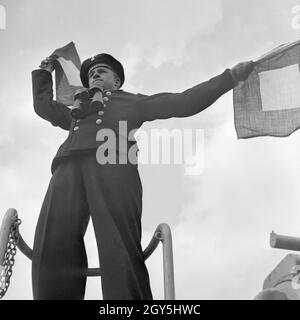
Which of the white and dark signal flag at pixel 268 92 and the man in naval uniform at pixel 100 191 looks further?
the white and dark signal flag at pixel 268 92

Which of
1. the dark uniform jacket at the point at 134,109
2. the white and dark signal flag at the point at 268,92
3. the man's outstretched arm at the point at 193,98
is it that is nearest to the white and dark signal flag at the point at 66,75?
the dark uniform jacket at the point at 134,109

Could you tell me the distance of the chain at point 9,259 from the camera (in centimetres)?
265

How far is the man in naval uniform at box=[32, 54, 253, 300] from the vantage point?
2.69 m

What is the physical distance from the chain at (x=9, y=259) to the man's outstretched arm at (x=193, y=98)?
89cm

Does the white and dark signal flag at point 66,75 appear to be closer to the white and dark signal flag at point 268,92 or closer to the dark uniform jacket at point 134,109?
the dark uniform jacket at point 134,109

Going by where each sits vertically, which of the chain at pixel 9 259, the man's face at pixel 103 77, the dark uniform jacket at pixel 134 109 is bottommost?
the chain at pixel 9 259

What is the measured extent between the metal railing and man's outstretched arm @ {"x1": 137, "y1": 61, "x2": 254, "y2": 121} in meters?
0.69

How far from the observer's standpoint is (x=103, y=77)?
342cm

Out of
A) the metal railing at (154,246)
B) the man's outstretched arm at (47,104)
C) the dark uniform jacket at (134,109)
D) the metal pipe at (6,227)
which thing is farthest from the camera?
the man's outstretched arm at (47,104)

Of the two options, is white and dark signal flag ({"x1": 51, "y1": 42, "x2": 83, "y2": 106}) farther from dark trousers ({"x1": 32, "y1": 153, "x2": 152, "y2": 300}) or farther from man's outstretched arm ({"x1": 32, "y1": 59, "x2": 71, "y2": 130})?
dark trousers ({"x1": 32, "y1": 153, "x2": 152, "y2": 300})

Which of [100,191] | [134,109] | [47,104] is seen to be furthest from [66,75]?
[100,191]

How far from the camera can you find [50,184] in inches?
119
